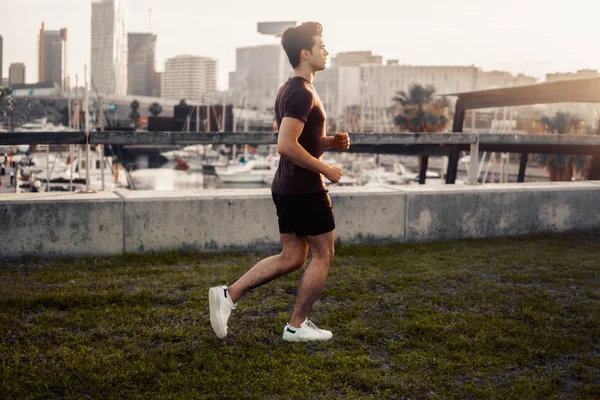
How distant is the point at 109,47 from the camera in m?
179

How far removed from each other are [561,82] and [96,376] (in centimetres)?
1364

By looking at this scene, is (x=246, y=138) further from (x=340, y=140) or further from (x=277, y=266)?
(x=277, y=266)

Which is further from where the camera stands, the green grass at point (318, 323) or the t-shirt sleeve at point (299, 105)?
the t-shirt sleeve at point (299, 105)

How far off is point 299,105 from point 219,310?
1350mm

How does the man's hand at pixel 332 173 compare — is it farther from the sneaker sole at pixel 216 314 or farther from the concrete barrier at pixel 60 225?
the concrete barrier at pixel 60 225

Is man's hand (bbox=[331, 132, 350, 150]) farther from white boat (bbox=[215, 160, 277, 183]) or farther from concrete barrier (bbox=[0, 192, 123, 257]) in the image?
white boat (bbox=[215, 160, 277, 183])

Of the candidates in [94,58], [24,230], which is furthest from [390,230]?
[94,58]

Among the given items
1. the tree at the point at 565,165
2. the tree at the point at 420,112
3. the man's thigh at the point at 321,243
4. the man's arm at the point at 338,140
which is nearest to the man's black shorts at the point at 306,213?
the man's thigh at the point at 321,243

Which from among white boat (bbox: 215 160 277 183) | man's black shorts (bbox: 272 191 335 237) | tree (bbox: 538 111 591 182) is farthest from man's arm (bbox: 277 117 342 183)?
white boat (bbox: 215 160 277 183)

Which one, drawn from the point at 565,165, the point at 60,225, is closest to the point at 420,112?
the point at 565,165

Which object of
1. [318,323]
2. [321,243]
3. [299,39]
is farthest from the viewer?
[318,323]

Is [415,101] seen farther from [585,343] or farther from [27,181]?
[585,343]

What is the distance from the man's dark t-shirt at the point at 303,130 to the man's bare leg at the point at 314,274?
0.32 m

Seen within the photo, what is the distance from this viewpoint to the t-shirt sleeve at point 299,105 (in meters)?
3.91
